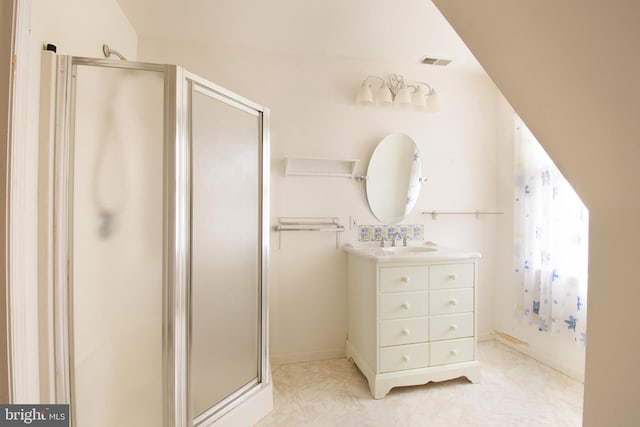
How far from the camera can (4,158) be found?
94 cm

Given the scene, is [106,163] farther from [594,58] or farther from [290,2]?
[594,58]

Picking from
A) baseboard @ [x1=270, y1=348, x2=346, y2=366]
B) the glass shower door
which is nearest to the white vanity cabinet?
baseboard @ [x1=270, y1=348, x2=346, y2=366]

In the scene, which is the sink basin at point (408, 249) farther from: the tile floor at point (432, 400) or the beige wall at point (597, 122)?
the beige wall at point (597, 122)

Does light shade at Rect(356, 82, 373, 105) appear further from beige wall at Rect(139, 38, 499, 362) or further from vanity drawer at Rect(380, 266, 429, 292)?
vanity drawer at Rect(380, 266, 429, 292)

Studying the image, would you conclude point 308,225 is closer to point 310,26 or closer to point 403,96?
point 403,96

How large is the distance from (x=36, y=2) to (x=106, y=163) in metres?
0.62

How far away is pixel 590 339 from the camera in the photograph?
64 cm

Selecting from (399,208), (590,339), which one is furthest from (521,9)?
(399,208)

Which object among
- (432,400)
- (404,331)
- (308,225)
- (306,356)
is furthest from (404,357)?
(308,225)

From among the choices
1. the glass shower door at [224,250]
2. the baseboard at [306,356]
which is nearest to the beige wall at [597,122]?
the glass shower door at [224,250]

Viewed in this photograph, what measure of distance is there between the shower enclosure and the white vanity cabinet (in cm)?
105

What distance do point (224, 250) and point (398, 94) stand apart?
187 centimetres

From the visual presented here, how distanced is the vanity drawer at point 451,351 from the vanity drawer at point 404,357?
5cm

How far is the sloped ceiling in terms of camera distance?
1.80 metres
